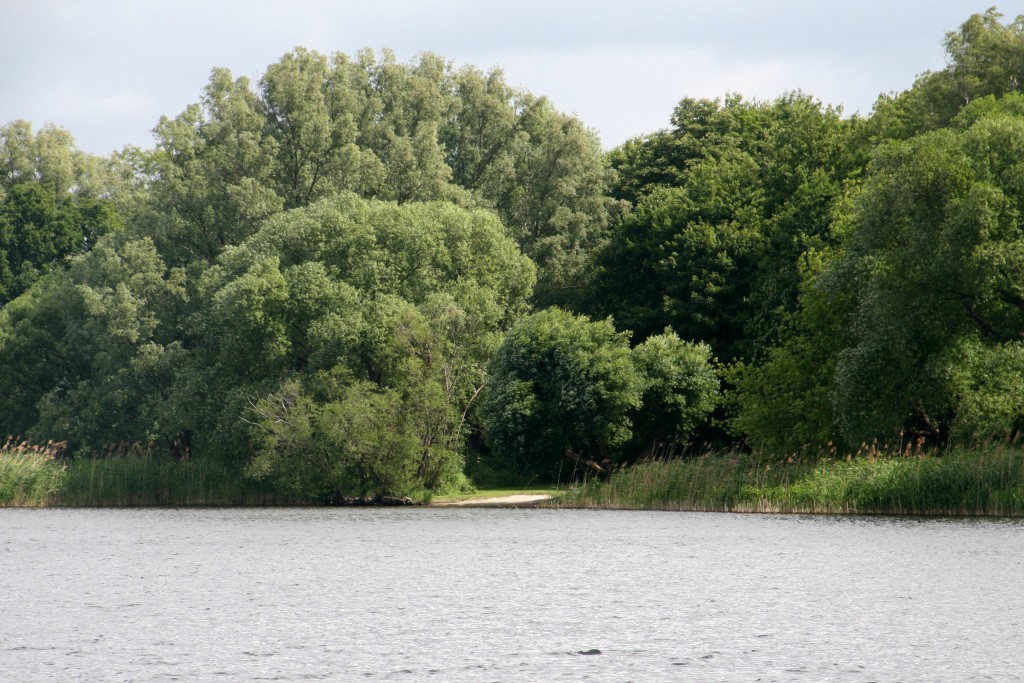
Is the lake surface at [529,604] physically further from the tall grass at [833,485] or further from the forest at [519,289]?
the forest at [519,289]

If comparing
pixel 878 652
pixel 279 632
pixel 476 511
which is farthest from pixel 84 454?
pixel 878 652

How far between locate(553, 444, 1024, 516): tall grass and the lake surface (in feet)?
6.13

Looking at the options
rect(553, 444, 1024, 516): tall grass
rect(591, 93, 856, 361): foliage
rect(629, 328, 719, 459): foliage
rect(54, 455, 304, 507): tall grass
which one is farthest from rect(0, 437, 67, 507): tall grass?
rect(591, 93, 856, 361): foliage

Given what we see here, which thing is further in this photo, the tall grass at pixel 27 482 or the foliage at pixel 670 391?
the foliage at pixel 670 391

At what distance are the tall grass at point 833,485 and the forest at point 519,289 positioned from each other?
2185 mm

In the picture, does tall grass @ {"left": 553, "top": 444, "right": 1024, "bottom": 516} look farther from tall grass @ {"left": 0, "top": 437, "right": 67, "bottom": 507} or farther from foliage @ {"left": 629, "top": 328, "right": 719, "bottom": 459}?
→ tall grass @ {"left": 0, "top": 437, "right": 67, "bottom": 507}

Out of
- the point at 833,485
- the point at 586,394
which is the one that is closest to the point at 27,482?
the point at 586,394

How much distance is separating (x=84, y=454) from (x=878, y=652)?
57994 millimetres

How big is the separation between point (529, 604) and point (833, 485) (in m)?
21.9

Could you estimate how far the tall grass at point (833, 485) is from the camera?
1471 inches

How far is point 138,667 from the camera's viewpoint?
50.8ft

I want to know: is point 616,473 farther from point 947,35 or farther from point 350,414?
point 947,35

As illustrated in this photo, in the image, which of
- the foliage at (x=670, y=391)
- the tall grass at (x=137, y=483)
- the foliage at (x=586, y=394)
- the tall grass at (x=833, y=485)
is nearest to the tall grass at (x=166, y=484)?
the tall grass at (x=137, y=483)

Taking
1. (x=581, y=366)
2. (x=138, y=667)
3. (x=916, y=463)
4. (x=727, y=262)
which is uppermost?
(x=727, y=262)
